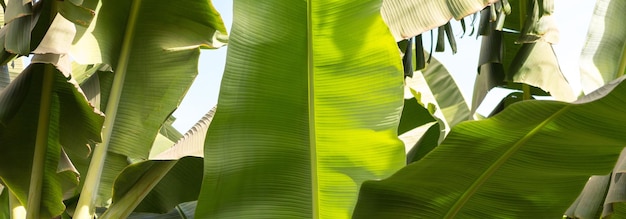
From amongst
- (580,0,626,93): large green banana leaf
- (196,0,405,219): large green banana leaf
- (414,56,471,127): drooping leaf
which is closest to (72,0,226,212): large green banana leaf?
(196,0,405,219): large green banana leaf

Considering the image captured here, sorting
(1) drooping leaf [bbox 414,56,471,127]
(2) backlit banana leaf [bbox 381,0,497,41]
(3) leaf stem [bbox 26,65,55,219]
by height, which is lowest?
(1) drooping leaf [bbox 414,56,471,127]

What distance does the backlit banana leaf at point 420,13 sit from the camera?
1.44 metres

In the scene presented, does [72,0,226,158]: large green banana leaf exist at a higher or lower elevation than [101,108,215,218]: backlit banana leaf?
higher

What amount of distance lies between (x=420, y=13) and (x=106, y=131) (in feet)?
2.60

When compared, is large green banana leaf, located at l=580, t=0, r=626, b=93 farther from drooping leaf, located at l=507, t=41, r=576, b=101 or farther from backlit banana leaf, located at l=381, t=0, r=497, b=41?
backlit banana leaf, located at l=381, t=0, r=497, b=41

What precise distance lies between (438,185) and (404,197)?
0.06m

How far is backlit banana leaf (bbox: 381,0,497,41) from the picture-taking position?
1.44m

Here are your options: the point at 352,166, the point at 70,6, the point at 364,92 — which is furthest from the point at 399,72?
the point at 70,6

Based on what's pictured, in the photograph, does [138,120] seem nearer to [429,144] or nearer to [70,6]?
[70,6]

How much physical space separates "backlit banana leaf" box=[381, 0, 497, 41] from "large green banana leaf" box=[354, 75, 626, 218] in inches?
14.9

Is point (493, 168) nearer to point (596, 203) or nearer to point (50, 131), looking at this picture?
point (596, 203)

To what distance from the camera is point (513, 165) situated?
115 centimetres

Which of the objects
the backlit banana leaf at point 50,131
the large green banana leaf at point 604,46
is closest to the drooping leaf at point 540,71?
the large green banana leaf at point 604,46

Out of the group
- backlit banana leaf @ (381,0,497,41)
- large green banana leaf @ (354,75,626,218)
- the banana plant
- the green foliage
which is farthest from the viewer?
the banana plant
